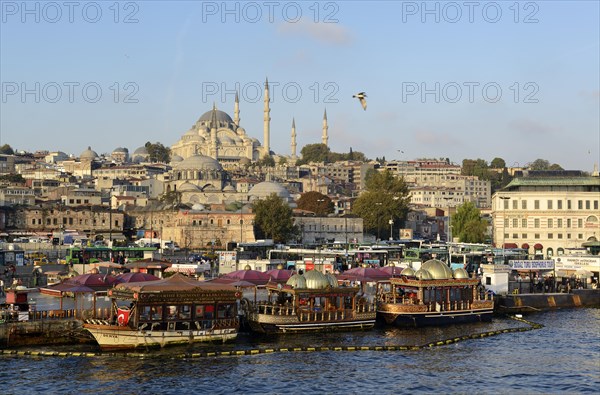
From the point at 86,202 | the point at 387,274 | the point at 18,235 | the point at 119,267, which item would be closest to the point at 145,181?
the point at 86,202

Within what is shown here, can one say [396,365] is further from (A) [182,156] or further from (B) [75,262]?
(A) [182,156]

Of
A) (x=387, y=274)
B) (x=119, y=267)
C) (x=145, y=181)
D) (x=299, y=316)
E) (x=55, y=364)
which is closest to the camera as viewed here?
Result: (x=55, y=364)

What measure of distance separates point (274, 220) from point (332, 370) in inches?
2573

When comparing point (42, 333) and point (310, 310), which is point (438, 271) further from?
point (42, 333)

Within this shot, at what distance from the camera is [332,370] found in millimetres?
29375

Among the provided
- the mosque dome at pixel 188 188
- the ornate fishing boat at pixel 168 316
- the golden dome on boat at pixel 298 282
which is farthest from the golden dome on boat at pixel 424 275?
the mosque dome at pixel 188 188

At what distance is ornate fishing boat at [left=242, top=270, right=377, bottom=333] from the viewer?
116ft

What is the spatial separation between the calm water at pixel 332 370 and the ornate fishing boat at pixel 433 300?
2655 mm

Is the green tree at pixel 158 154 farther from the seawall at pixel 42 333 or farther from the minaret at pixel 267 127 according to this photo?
the seawall at pixel 42 333

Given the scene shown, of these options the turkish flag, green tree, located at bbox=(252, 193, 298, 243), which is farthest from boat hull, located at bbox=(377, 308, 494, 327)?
green tree, located at bbox=(252, 193, 298, 243)

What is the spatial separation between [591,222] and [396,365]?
4556 centimetres

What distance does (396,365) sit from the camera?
30.4 m

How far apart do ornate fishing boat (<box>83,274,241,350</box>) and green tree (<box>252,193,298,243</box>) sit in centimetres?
6088

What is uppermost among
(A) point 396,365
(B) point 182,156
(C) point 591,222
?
(B) point 182,156
